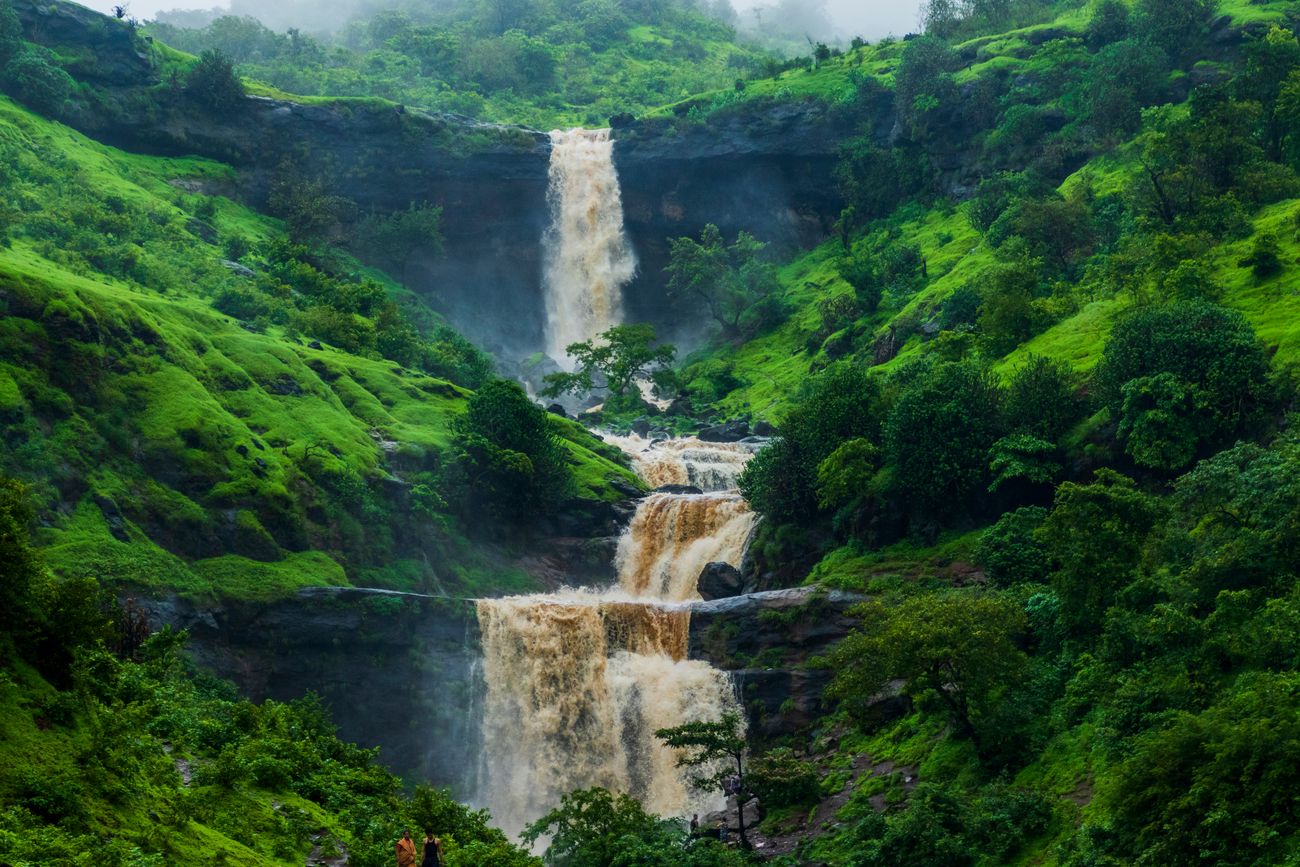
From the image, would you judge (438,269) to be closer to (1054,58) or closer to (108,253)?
(108,253)

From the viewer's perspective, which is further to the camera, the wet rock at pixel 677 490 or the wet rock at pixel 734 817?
the wet rock at pixel 677 490

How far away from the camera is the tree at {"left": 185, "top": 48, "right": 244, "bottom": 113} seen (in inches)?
3580

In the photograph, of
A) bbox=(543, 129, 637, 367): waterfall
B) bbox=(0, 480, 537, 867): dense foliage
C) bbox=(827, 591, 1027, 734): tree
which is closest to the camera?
bbox=(0, 480, 537, 867): dense foliage

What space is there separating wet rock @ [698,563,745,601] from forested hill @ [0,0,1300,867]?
3.81ft

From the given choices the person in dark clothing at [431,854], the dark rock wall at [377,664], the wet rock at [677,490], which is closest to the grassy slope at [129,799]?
the person in dark clothing at [431,854]

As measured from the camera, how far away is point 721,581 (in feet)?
173

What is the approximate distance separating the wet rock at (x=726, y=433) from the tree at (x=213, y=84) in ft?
151

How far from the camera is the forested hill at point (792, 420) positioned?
25.2 meters

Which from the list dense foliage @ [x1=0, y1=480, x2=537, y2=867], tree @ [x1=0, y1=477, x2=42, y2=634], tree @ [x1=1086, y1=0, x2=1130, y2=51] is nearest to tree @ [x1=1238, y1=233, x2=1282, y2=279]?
dense foliage @ [x1=0, y1=480, x2=537, y2=867]

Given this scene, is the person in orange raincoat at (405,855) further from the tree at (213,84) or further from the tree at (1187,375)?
the tree at (213,84)

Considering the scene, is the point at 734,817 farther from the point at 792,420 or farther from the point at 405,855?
the point at 405,855

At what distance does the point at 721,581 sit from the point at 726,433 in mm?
20575

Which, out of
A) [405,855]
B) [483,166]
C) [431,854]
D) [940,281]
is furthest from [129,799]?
[483,166]

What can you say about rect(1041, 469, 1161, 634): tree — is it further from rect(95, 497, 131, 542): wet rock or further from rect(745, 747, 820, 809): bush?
rect(95, 497, 131, 542): wet rock
